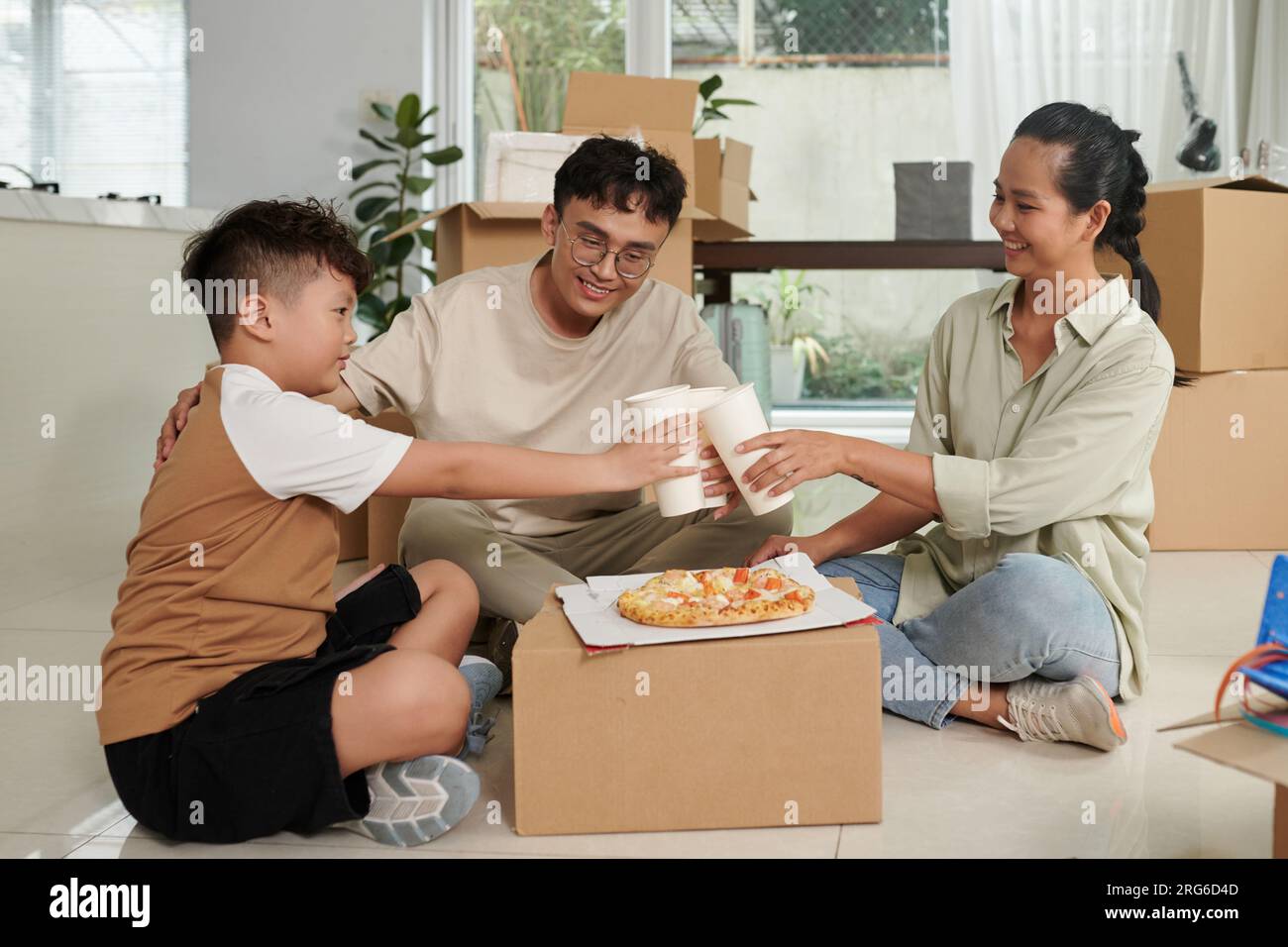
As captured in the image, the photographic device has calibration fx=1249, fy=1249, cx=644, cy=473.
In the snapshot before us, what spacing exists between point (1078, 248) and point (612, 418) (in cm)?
71

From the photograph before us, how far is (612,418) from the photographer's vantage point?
1.90 m

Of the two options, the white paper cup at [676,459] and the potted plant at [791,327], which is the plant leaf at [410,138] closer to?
the potted plant at [791,327]

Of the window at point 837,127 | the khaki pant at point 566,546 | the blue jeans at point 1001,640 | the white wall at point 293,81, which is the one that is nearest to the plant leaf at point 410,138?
the white wall at point 293,81

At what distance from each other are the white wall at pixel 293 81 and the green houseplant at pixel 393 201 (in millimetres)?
113

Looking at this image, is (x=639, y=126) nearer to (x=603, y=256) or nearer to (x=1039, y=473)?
(x=603, y=256)

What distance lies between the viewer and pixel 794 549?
1.67 meters

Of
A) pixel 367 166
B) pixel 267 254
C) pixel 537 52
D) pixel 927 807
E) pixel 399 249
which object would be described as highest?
pixel 537 52

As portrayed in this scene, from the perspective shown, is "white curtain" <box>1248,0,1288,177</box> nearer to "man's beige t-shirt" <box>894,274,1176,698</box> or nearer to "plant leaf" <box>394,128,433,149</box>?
"plant leaf" <box>394,128,433,149</box>

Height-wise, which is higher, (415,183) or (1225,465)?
(415,183)

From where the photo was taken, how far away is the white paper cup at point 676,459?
1427 millimetres

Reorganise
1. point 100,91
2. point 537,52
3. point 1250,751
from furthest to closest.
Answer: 1. point 537,52
2. point 100,91
3. point 1250,751

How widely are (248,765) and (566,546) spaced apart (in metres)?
0.78

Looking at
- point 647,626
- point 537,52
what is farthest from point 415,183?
point 647,626

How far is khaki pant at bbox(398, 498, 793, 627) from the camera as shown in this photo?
1.81 metres
